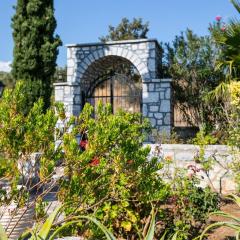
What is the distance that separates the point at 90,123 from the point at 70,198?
506 mm

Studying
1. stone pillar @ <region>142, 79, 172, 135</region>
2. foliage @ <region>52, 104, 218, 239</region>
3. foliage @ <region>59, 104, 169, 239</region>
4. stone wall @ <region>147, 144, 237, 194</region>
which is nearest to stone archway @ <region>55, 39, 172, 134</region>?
stone pillar @ <region>142, 79, 172, 135</region>

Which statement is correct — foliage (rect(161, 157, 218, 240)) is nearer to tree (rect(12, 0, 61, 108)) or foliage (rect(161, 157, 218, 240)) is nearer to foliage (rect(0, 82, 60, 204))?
foliage (rect(0, 82, 60, 204))

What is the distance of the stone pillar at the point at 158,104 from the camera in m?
11.0

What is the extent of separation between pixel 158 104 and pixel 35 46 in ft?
13.1

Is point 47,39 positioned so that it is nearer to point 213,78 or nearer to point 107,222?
point 213,78

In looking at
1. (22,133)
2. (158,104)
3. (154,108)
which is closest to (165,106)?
(158,104)

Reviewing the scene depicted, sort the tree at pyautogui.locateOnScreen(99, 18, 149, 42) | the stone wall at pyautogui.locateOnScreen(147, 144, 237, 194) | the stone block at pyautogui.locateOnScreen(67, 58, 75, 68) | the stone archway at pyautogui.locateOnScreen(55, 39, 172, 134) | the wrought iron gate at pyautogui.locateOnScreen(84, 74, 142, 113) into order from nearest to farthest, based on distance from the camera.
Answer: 1. the stone wall at pyautogui.locateOnScreen(147, 144, 237, 194)
2. the stone archway at pyautogui.locateOnScreen(55, 39, 172, 134)
3. the wrought iron gate at pyautogui.locateOnScreen(84, 74, 142, 113)
4. the stone block at pyautogui.locateOnScreen(67, 58, 75, 68)
5. the tree at pyautogui.locateOnScreen(99, 18, 149, 42)

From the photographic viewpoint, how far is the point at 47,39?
11617 millimetres

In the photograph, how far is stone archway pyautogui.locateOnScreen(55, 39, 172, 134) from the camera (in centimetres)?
1103

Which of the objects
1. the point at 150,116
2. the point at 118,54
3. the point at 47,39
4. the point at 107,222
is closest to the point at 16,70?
the point at 47,39

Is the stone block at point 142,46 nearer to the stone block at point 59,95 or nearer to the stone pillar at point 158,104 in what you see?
the stone pillar at point 158,104

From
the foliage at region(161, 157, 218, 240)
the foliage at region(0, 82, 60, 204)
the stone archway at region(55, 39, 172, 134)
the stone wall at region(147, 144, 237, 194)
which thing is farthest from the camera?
the stone archway at region(55, 39, 172, 134)

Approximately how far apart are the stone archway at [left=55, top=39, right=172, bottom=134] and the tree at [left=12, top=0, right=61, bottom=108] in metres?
0.67

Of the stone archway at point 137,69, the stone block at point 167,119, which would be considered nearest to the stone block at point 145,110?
the stone archway at point 137,69
